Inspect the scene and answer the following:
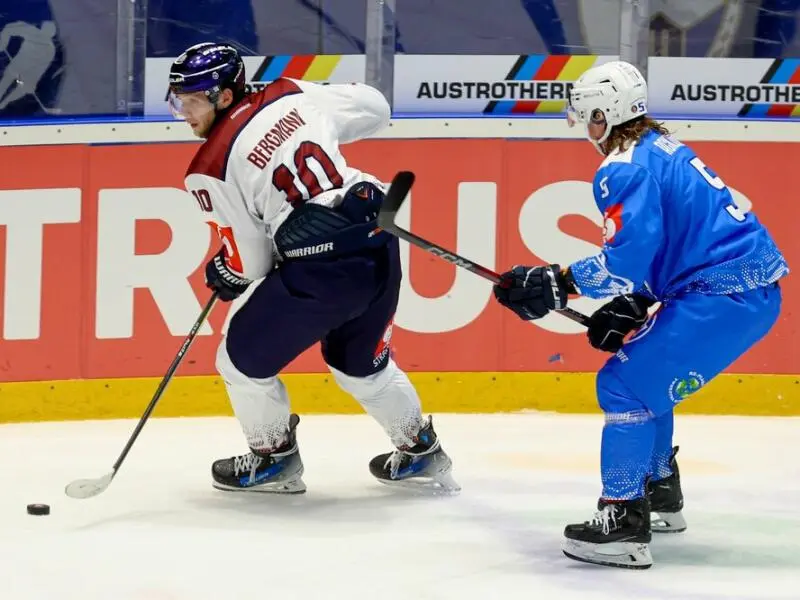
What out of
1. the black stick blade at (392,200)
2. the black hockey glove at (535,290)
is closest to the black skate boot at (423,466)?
the black stick blade at (392,200)

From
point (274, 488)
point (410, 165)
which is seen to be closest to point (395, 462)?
point (274, 488)

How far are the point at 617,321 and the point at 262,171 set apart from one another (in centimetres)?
108

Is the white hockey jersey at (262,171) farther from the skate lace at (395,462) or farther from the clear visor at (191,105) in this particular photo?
the skate lace at (395,462)

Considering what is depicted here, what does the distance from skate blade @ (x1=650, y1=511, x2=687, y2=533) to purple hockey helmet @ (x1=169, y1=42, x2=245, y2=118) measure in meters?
1.74

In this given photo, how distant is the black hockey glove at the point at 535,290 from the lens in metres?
3.30

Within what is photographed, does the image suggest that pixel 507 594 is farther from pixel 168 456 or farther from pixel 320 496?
pixel 168 456

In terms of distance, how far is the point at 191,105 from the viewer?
12.9 feet

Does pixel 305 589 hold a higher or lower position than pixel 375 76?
lower

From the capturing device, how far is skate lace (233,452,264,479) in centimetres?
421

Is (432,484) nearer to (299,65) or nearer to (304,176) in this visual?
(304,176)

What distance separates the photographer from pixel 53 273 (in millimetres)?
5605

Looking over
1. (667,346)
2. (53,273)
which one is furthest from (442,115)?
(667,346)

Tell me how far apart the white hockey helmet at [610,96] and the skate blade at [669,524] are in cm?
109

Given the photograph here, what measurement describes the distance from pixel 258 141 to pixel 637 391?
1298 millimetres
